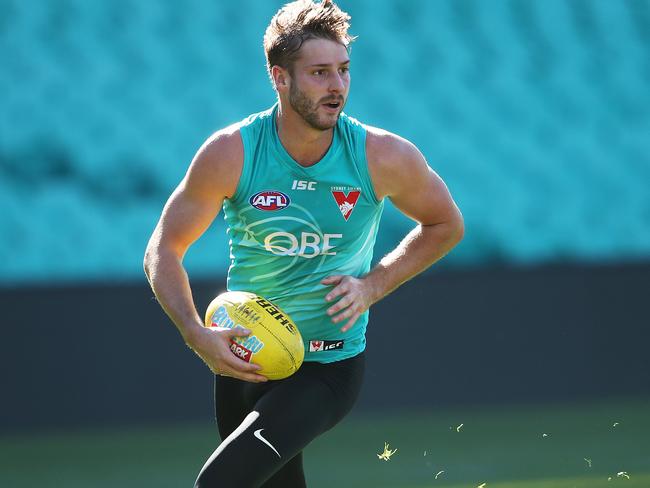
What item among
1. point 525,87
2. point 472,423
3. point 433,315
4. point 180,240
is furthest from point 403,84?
point 180,240

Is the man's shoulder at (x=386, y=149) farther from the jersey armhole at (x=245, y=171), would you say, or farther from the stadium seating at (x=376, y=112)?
the stadium seating at (x=376, y=112)

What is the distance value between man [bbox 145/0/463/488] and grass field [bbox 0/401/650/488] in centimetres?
228

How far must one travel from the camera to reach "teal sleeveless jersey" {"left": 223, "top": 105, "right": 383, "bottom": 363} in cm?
467

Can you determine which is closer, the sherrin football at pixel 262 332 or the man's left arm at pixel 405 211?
the sherrin football at pixel 262 332

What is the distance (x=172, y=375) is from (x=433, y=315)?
2.10 m

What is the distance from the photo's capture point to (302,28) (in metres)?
4.63

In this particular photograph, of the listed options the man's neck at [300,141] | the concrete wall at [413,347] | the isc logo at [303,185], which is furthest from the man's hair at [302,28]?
the concrete wall at [413,347]

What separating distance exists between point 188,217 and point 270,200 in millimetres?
344

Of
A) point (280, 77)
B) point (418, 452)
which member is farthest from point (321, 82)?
point (418, 452)

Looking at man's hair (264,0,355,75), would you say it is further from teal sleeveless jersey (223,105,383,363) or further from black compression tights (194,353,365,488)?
black compression tights (194,353,365,488)

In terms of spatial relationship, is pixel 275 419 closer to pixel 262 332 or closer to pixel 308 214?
pixel 262 332

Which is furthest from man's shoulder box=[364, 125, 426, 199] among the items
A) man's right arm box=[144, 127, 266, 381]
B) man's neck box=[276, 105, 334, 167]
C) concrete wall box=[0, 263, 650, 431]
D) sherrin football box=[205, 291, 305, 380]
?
concrete wall box=[0, 263, 650, 431]

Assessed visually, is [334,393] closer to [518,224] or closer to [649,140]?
[518,224]

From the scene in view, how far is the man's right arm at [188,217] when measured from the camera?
4.38m
